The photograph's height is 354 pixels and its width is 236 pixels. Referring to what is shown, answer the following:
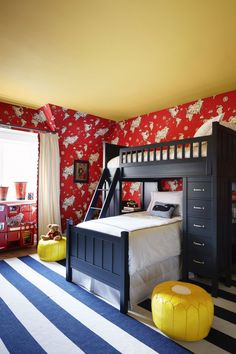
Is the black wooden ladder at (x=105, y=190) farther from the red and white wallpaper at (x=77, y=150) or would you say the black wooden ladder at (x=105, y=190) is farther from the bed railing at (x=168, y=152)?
the red and white wallpaper at (x=77, y=150)

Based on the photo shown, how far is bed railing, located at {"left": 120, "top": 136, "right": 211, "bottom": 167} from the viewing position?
2736mm

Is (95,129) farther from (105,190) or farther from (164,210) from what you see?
(164,210)

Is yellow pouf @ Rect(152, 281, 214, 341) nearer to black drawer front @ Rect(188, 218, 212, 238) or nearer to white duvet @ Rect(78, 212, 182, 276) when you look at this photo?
white duvet @ Rect(78, 212, 182, 276)

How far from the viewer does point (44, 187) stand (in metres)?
4.39

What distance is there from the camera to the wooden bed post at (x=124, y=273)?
212 cm

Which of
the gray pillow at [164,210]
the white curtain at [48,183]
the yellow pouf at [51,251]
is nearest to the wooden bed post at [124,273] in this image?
the gray pillow at [164,210]

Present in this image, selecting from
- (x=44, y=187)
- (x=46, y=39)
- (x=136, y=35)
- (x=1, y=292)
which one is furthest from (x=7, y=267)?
(x=136, y=35)

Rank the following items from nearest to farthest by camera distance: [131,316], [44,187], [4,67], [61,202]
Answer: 1. [131,316]
2. [4,67]
3. [44,187]
4. [61,202]

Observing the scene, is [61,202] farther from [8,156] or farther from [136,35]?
[136,35]

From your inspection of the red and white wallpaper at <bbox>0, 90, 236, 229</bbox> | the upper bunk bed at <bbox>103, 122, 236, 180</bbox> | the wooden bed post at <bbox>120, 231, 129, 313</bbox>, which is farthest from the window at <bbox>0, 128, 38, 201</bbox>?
the wooden bed post at <bbox>120, 231, 129, 313</bbox>

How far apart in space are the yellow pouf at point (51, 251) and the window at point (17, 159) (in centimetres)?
142

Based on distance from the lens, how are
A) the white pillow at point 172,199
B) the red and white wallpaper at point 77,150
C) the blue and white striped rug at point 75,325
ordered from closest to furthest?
the blue and white striped rug at point 75,325 → the white pillow at point 172,199 → the red and white wallpaper at point 77,150

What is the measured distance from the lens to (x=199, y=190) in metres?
2.72

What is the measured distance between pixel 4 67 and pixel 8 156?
6.23 feet
